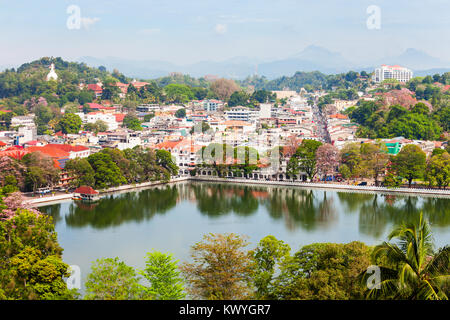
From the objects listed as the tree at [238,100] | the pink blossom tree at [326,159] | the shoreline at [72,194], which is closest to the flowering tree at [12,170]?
the shoreline at [72,194]

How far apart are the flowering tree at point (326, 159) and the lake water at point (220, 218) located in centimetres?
91

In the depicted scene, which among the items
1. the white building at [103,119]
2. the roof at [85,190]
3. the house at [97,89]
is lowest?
the roof at [85,190]

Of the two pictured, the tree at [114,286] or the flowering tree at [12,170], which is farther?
the flowering tree at [12,170]

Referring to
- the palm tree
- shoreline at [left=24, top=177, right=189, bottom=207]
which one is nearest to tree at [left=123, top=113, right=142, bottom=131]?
shoreline at [left=24, top=177, right=189, bottom=207]

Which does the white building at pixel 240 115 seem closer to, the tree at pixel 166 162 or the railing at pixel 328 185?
the railing at pixel 328 185

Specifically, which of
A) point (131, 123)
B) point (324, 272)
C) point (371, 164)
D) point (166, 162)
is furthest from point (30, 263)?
point (131, 123)

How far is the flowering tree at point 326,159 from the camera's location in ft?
50.3

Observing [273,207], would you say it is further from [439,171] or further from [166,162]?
[439,171]

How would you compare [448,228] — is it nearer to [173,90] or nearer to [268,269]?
[268,269]

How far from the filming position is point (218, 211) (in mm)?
12156

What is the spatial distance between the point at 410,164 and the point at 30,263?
11718 mm

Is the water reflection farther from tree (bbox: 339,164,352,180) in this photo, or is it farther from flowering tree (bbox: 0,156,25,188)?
flowering tree (bbox: 0,156,25,188)

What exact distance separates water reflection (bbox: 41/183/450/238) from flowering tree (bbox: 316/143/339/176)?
999 mm
